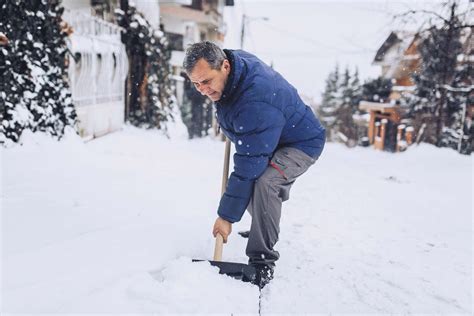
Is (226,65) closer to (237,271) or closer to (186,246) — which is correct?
(237,271)

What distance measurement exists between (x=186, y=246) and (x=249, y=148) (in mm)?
968

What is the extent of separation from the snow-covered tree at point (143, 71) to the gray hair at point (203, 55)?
10019 millimetres

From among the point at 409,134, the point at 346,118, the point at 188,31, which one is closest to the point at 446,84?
the point at 409,134

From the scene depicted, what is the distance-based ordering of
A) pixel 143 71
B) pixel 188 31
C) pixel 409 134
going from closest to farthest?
1. pixel 143 71
2. pixel 409 134
3. pixel 188 31

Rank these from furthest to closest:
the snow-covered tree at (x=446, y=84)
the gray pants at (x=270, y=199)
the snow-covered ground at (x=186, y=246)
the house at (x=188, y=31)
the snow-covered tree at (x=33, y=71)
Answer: the house at (x=188, y=31)
the snow-covered tree at (x=446, y=84)
the snow-covered tree at (x=33, y=71)
the gray pants at (x=270, y=199)
the snow-covered ground at (x=186, y=246)

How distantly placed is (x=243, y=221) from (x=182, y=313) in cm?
188

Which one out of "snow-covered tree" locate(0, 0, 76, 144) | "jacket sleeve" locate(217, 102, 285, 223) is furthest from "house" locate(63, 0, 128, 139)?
"jacket sleeve" locate(217, 102, 285, 223)

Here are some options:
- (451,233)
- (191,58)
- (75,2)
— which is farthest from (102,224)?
(75,2)

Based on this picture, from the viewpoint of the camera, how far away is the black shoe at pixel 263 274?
233 cm

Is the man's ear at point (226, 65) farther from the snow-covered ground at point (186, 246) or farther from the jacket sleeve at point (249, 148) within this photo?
the snow-covered ground at point (186, 246)

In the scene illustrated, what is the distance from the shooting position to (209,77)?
2145mm

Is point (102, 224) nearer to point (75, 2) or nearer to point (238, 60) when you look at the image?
point (238, 60)

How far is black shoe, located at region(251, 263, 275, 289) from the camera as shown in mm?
2330

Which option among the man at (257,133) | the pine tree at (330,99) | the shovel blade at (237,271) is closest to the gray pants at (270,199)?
the man at (257,133)
